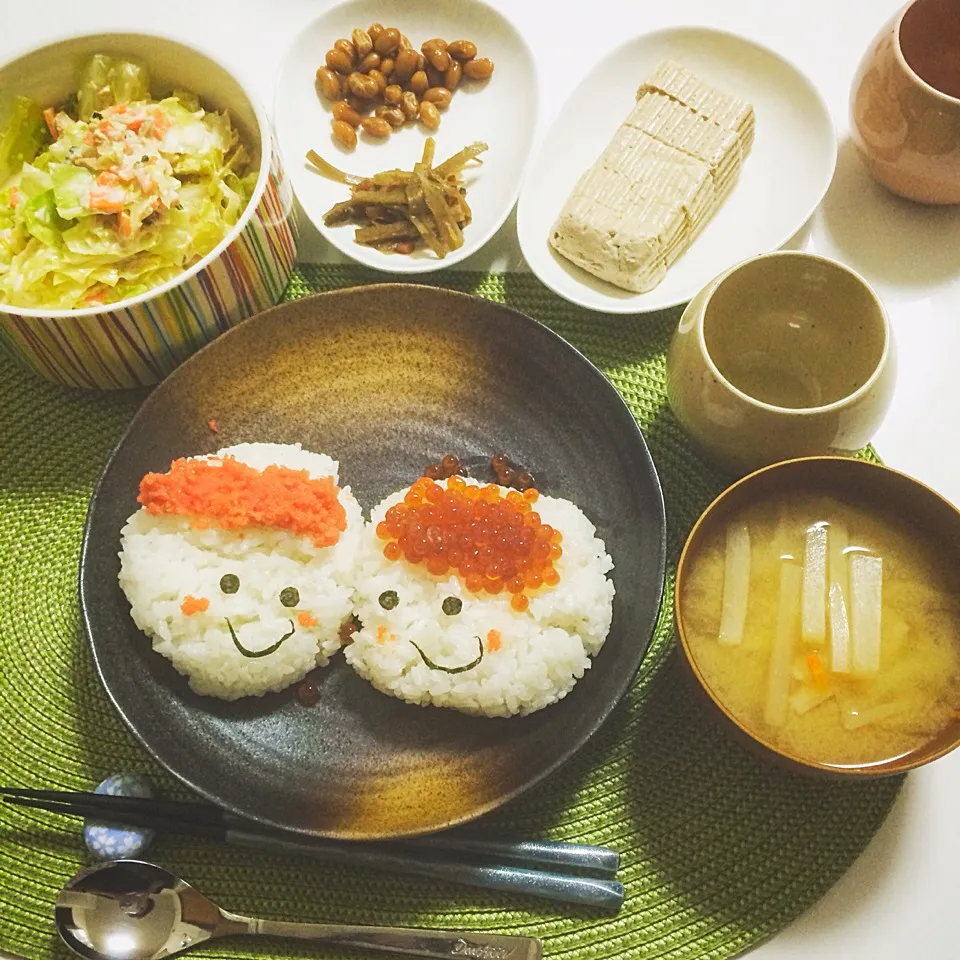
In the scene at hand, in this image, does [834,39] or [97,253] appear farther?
[834,39]

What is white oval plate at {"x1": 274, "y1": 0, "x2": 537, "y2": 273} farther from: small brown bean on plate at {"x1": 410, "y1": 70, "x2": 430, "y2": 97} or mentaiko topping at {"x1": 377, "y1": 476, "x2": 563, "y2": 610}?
mentaiko topping at {"x1": 377, "y1": 476, "x2": 563, "y2": 610}

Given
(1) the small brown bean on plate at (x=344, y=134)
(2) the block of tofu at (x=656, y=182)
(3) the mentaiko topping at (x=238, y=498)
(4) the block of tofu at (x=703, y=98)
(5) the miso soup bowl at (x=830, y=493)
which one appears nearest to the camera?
(5) the miso soup bowl at (x=830, y=493)

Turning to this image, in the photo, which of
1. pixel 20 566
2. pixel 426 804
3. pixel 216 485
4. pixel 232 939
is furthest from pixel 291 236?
pixel 232 939

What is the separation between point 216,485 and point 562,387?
692mm

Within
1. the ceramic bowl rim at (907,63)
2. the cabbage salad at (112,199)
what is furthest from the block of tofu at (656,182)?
the cabbage salad at (112,199)

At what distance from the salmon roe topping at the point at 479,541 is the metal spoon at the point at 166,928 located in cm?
58

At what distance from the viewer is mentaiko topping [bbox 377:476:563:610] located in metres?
1.80

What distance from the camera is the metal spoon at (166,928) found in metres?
1.67

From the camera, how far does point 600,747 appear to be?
5.96 feet

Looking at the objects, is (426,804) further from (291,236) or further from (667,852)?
(291,236)

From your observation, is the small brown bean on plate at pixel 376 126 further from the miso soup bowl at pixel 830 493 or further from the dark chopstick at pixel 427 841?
the dark chopstick at pixel 427 841

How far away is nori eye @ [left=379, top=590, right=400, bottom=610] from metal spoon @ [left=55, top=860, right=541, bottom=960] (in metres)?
0.55

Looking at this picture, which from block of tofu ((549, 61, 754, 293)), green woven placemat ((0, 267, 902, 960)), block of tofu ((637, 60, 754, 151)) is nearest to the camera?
green woven placemat ((0, 267, 902, 960))

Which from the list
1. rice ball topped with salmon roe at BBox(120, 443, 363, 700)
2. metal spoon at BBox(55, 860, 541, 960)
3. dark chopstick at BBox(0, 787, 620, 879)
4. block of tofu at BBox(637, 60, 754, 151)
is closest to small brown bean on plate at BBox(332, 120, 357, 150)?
block of tofu at BBox(637, 60, 754, 151)
